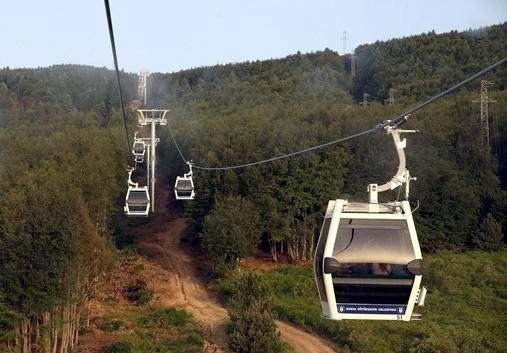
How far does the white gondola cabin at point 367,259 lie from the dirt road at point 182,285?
15.2 meters

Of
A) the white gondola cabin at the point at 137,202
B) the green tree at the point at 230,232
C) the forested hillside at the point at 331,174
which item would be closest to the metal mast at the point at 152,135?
the white gondola cabin at the point at 137,202

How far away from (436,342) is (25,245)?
1098 cm

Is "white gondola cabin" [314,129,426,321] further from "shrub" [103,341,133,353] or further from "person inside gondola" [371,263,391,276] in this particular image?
"shrub" [103,341,133,353]

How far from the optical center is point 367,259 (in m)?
8.86

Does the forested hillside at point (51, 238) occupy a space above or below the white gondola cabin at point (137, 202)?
below

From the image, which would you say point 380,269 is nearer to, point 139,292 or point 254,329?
point 254,329

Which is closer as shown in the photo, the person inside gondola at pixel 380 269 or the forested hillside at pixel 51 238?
the person inside gondola at pixel 380 269

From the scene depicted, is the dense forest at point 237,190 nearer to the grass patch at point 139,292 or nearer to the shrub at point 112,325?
the shrub at point 112,325

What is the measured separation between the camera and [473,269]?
3070cm

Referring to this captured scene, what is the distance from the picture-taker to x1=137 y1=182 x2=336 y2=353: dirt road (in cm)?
2489

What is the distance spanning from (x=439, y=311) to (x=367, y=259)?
58.7 ft

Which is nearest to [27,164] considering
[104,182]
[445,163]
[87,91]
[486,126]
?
[104,182]

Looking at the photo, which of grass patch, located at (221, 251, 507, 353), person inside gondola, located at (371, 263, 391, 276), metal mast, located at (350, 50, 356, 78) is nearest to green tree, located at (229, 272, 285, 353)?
grass patch, located at (221, 251, 507, 353)

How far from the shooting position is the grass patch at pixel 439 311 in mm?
22656
